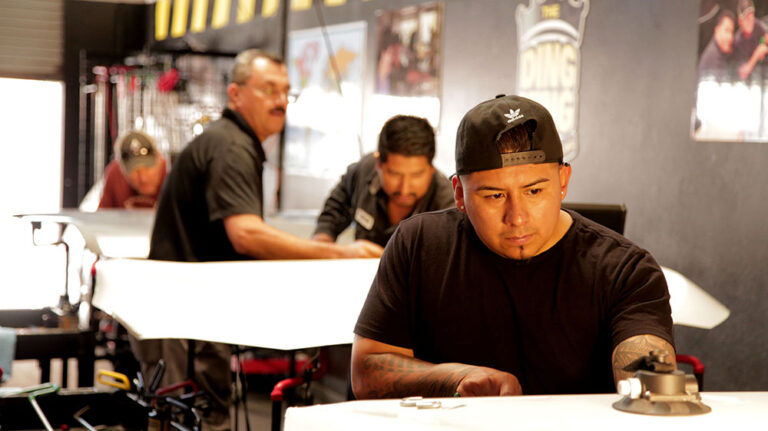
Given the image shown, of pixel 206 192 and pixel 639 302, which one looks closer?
pixel 639 302

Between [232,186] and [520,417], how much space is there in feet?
6.18

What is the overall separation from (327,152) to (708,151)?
3096 millimetres

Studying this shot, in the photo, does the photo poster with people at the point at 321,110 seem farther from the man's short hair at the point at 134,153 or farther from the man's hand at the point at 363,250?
the man's hand at the point at 363,250

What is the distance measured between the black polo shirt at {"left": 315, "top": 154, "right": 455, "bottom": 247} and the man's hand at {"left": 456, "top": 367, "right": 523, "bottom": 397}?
4.78ft

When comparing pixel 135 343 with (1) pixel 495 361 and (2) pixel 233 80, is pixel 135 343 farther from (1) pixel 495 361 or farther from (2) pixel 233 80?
(1) pixel 495 361

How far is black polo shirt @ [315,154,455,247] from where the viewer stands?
118 inches

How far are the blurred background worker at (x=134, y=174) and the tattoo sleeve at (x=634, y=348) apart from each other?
4.47 metres

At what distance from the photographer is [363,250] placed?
283cm

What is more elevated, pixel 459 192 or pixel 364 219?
pixel 459 192

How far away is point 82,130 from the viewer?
9023mm

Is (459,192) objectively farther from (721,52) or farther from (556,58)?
(556,58)

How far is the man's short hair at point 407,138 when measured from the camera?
2.87m

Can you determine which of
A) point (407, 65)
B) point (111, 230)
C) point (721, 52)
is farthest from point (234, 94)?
point (407, 65)

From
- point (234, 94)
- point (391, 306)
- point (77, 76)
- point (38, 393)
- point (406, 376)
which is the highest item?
point (77, 76)
